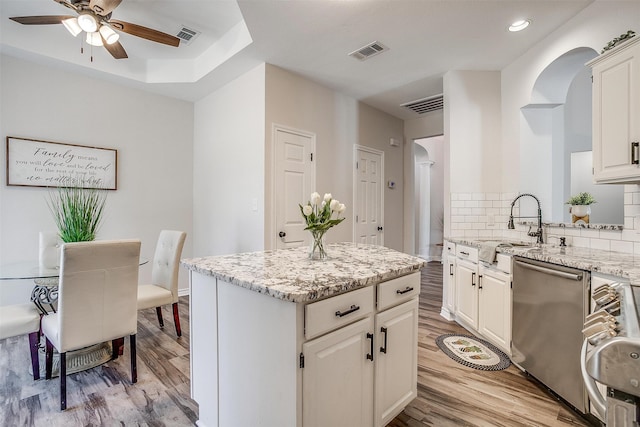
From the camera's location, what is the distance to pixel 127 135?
3779 mm

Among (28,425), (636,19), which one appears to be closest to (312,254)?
(28,425)

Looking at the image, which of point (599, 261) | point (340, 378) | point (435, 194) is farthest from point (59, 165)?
point (435, 194)

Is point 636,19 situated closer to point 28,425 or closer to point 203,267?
point 203,267

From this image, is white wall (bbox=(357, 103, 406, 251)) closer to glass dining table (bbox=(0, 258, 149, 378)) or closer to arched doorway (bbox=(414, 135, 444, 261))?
arched doorway (bbox=(414, 135, 444, 261))

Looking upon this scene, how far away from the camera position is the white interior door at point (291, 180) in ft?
11.0

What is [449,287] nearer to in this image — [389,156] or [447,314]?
[447,314]

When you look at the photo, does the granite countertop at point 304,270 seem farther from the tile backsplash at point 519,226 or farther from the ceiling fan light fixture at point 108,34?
the ceiling fan light fixture at point 108,34

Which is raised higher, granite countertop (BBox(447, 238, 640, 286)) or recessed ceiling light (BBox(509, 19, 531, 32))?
recessed ceiling light (BBox(509, 19, 531, 32))

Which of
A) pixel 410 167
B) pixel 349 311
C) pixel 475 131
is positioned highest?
pixel 475 131

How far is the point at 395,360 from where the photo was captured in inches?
61.8

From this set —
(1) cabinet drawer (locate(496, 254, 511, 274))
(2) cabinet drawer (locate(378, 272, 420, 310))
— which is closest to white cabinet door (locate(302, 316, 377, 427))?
(2) cabinet drawer (locate(378, 272, 420, 310))

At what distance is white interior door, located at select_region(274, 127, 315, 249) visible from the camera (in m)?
3.35

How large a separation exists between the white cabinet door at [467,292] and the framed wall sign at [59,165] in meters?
4.09

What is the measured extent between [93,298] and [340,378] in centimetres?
164
